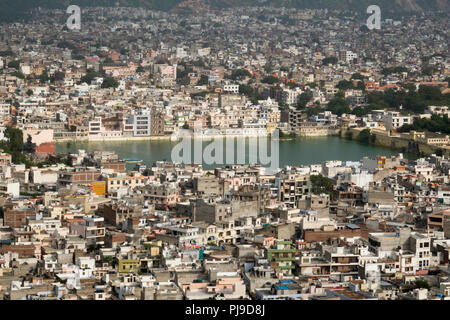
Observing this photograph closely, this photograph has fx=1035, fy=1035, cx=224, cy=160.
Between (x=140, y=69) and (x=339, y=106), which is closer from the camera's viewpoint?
(x=339, y=106)

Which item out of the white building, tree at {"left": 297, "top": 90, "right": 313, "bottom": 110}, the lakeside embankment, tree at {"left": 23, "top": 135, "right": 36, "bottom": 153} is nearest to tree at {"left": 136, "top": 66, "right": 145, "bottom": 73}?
tree at {"left": 297, "top": 90, "right": 313, "bottom": 110}

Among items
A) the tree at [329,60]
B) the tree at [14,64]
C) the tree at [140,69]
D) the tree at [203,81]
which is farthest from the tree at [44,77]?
the tree at [329,60]

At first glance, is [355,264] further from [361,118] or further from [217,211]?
[361,118]

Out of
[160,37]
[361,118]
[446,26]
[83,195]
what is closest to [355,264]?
[83,195]

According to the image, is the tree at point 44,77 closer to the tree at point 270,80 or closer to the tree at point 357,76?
the tree at point 270,80

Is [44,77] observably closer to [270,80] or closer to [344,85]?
[270,80]

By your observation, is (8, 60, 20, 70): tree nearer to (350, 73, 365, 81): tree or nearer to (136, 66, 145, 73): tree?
(136, 66, 145, 73): tree

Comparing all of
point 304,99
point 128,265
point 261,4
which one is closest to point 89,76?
point 304,99
